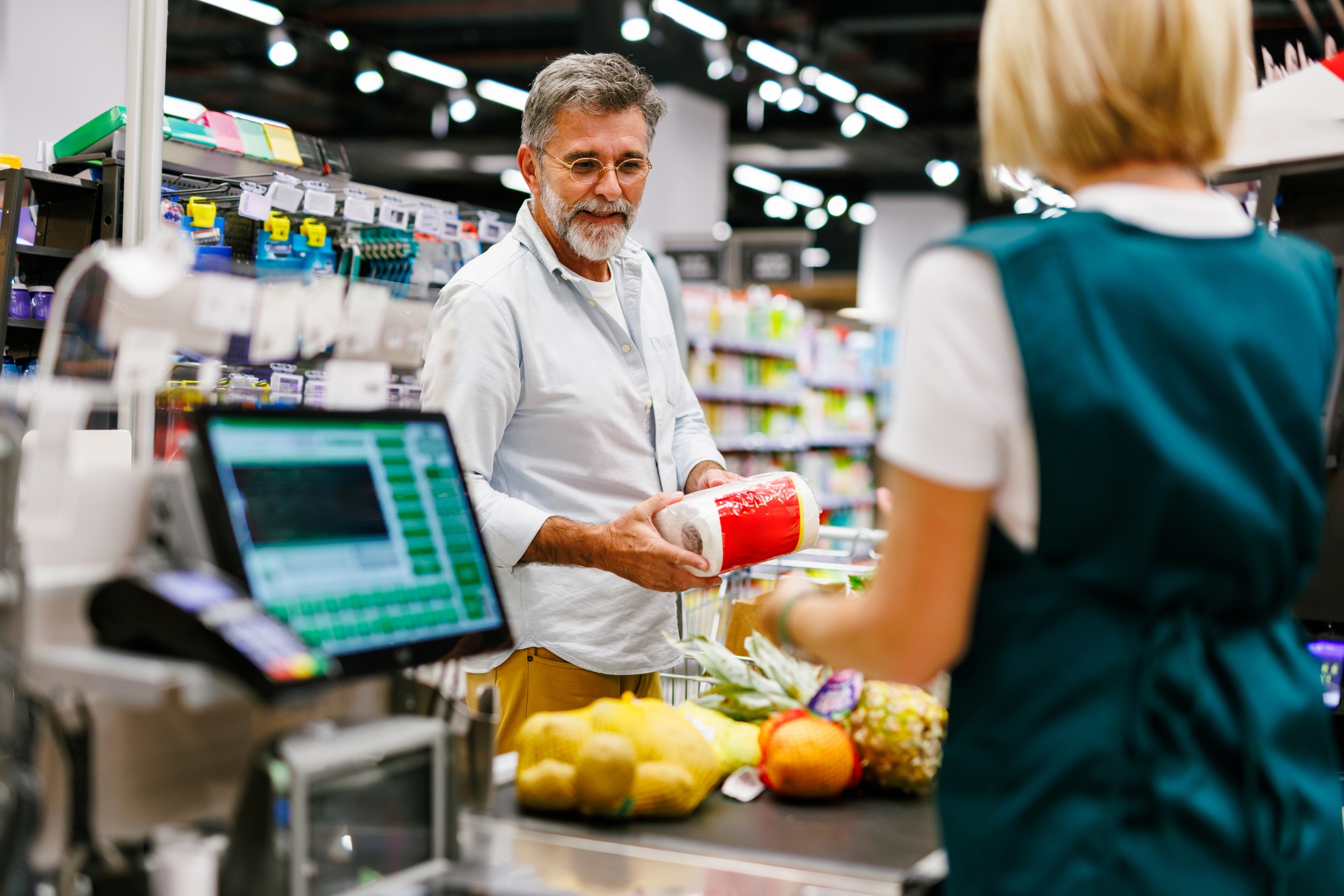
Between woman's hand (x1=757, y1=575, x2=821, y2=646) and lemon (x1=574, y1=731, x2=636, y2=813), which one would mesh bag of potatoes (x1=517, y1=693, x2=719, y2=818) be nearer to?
lemon (x1=574, y1=731, x2=636, y2=813)

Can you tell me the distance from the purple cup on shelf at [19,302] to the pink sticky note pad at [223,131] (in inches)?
33.9

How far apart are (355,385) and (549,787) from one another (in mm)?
505

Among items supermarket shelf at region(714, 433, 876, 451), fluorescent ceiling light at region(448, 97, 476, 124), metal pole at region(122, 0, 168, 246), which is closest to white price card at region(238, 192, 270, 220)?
metal pole at region(122, 0, 168, 246)

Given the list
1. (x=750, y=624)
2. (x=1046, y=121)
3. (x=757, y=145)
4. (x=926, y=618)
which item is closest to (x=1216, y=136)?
(x=1046, y=121)

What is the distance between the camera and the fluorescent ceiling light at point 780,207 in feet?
67.6

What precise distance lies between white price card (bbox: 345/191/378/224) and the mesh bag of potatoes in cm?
275

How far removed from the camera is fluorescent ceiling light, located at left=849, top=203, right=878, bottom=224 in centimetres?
2009

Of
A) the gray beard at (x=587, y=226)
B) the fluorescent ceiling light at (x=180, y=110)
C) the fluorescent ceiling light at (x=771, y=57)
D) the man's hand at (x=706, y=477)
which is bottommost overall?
the man's hand at (x=706, y=477)

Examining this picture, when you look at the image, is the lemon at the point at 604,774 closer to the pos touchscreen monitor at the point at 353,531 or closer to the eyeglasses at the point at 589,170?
the pos touchscreen monitor at the point at 353,531

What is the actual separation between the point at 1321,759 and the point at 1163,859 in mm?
224

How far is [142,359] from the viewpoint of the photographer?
3.81 feet

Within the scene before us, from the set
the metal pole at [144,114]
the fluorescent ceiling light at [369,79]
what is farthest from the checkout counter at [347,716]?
the fluorescent ceiling light at [369,79]

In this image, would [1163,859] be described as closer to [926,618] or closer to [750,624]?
[926,618]

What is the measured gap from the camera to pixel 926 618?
101 centimetres
